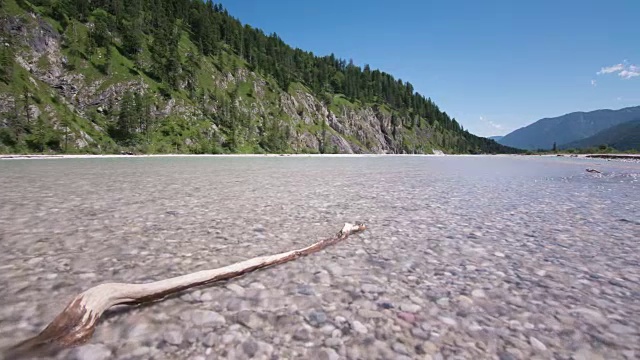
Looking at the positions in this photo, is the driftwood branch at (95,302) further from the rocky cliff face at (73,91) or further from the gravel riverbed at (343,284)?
the rocky cliff face at (73,91)

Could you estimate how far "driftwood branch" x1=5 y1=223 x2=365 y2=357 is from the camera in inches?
142

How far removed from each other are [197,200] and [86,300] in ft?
34.1

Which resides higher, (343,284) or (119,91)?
(119,91)

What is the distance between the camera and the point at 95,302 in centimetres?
412

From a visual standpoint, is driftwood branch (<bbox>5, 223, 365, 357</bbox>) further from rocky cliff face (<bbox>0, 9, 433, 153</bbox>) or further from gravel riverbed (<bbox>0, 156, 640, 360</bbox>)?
rocky cliff face (<bbox>0, 9, 433, 153</bbox>)

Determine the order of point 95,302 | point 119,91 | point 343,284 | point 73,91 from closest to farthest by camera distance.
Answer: point 95,302
point 343,284
point 73,91
point 119,91

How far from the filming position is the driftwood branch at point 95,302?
3.61 m

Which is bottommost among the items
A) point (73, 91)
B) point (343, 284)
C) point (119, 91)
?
point (343, 284)

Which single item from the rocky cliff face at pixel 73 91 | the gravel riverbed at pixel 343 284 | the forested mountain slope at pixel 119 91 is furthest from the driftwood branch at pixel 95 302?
the rocky cliff face at pixel 73 91

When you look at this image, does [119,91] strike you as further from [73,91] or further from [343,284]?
[343,284]

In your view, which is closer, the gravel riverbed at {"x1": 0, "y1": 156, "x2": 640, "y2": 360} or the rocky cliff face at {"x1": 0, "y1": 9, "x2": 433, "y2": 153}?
the gravel riverbed at {"x1": 0, "y1": 156, "x2": 640, "y2": 360}

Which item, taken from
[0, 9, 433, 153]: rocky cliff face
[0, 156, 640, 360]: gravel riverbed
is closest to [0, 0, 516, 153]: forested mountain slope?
[0, 9, 433, 153]: rocky cliff face

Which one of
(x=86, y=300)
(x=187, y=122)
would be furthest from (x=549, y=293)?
(x=187, y=122)

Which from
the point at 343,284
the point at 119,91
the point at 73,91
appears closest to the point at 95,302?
the point at 343,284
